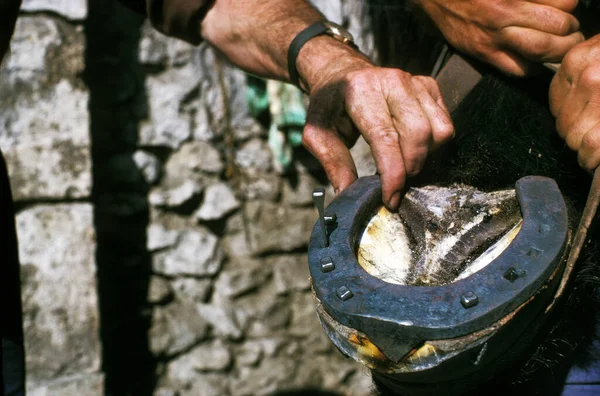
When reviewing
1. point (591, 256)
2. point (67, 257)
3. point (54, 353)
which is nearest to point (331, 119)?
point (591, 256)

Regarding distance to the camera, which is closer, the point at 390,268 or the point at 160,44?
the point at 390,268

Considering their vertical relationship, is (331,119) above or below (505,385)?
above

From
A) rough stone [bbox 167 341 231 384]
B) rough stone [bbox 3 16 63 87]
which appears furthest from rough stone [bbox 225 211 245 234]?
rough stone [bbox 3 16 63 87]

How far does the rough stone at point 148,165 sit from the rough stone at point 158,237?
17 cm

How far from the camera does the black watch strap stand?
4.42ft

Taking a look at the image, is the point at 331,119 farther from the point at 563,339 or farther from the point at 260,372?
the point at 260,372

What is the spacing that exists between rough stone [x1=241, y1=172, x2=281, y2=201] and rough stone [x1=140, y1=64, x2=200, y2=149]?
31cm

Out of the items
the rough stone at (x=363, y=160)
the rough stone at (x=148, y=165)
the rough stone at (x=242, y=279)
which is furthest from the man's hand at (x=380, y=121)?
the rough stone at (x=242, y=279)

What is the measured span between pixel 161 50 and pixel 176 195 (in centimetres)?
53

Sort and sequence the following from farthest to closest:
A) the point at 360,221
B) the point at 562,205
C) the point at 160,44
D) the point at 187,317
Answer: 1. the point at 187,317
2. the point at 160,44
3. the point at 360,221
4. the point at 562,205

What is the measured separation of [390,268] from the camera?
0.89 metres

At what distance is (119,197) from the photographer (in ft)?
7.59

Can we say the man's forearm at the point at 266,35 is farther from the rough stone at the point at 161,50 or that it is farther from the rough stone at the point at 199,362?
the rough stone at the point at 199,362

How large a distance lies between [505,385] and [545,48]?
538mm
